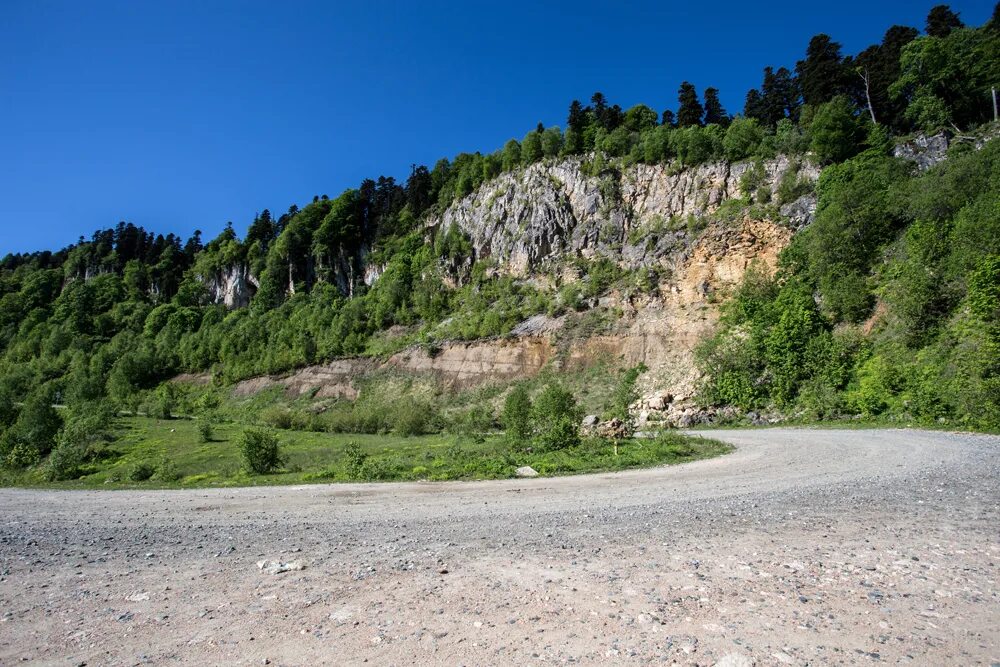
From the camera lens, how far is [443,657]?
11.4 feet

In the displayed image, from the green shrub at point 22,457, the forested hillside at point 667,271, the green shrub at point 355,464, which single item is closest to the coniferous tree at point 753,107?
the forested hillside at point 667,271

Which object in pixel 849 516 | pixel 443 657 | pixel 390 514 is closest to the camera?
pixel 443 657

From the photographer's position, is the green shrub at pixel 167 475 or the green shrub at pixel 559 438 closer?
the green shrub at pixel 167 475

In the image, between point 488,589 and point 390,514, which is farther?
point 390,514

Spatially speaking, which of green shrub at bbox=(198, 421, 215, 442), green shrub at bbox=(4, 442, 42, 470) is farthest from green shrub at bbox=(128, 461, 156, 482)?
green shrub at bbox=(4, 442, 42, 470)

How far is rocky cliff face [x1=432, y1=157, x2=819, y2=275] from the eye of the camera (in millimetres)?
47719

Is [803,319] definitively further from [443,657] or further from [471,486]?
[443,657]

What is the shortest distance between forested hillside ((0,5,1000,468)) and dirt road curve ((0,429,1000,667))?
17503 mm

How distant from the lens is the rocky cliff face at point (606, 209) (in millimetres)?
47719

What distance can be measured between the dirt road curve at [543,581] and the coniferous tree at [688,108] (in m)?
62.3

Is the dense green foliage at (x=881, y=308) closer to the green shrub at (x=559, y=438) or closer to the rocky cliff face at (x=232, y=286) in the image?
the green shrub at (x=559, y=438)

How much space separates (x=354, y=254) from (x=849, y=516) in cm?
9006

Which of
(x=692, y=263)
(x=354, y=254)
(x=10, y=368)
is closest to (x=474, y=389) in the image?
(x=692, y=263)

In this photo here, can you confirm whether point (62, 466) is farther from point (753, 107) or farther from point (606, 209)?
point (753, 107)
